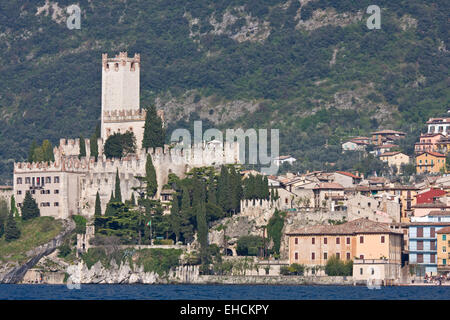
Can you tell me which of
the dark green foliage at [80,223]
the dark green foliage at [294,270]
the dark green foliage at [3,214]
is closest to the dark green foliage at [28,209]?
the dark green foliage at [3,214]

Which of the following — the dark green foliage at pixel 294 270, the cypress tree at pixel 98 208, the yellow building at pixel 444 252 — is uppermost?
the cypress tree at pixel 98 208

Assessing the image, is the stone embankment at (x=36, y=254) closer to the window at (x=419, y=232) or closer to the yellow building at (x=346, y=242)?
the yellow building at (x=346, y=242)

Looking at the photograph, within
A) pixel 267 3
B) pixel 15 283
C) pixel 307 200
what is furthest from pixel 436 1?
pixel 15 283

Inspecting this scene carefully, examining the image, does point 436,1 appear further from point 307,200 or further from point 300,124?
point 307,200

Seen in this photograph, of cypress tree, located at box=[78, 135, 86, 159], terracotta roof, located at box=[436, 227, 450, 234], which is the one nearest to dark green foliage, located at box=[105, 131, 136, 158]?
cypress tree, located at box=[78, 135, 86, 159]

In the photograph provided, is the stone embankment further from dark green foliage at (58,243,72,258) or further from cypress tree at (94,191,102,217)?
cypress tree at (94,191,102,217)
